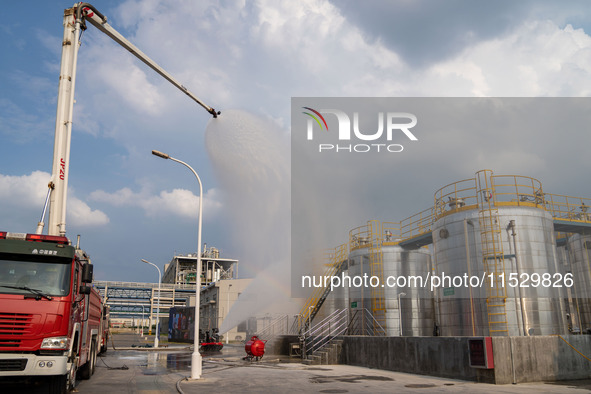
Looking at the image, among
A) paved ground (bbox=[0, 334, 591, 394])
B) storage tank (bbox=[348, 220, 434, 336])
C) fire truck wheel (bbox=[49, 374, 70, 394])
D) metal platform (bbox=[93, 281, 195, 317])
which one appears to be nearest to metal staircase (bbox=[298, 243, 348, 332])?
storage tank (bbox=[348, 220, 434, 336])

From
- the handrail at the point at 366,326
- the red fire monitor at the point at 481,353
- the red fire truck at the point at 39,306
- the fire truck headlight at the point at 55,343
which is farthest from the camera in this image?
the handrail at the point at 366,326

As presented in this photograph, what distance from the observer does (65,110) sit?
17.7 meters

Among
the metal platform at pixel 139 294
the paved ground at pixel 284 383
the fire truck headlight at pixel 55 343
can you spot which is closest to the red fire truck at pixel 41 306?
the fire truck headlight at pixel 55 343

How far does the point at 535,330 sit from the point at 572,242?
11912 millimetres

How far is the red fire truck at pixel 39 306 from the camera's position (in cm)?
1042

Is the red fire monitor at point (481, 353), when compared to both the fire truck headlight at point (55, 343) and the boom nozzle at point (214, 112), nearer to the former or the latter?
the fire truck headlight at point (55, 343)

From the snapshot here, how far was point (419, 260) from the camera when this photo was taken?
31.2 metres

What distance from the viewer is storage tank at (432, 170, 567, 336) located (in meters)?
20.3

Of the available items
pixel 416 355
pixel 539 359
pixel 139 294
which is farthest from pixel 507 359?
pixel 139 294

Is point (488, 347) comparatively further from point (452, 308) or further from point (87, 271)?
point (87, 271)

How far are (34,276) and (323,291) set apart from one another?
77.8 ft

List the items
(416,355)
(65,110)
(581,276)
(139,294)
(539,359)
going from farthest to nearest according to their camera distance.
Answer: (139,294) < (581,276) < (416,355) < (65,110) < (539,359)

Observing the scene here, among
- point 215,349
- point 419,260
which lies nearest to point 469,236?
point 419,260

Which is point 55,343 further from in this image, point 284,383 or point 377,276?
point 377,276
